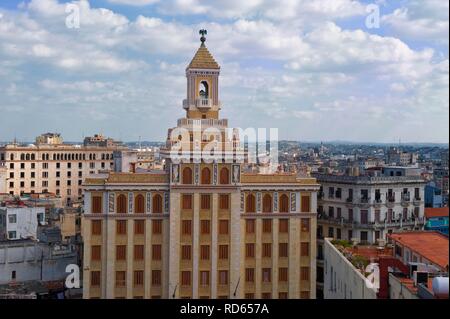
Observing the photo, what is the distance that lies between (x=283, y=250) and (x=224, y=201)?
3.29 meters

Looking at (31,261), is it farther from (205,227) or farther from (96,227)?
(205,227)

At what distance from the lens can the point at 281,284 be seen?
27953 mm

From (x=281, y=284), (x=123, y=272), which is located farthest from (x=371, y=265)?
(x=123, y=272)

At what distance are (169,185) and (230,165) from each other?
2621 millimetres

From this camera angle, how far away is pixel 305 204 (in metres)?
28.2

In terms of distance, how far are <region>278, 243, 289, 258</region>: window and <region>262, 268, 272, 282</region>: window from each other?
0.78 m

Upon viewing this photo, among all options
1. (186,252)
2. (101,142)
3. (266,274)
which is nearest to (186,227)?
(186,252)

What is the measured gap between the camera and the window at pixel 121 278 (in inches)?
1062

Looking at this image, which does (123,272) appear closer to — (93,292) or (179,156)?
(93,292)

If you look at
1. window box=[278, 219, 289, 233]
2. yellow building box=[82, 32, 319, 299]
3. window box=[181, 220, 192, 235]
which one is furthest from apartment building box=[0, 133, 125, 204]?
window box=[278, 219, 289, 233]

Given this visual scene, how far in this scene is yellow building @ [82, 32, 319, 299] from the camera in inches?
1060

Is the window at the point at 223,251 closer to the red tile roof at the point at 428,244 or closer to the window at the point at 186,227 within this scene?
the window at the point at 186,227

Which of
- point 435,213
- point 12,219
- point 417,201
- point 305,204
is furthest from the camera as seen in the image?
point 435,213
